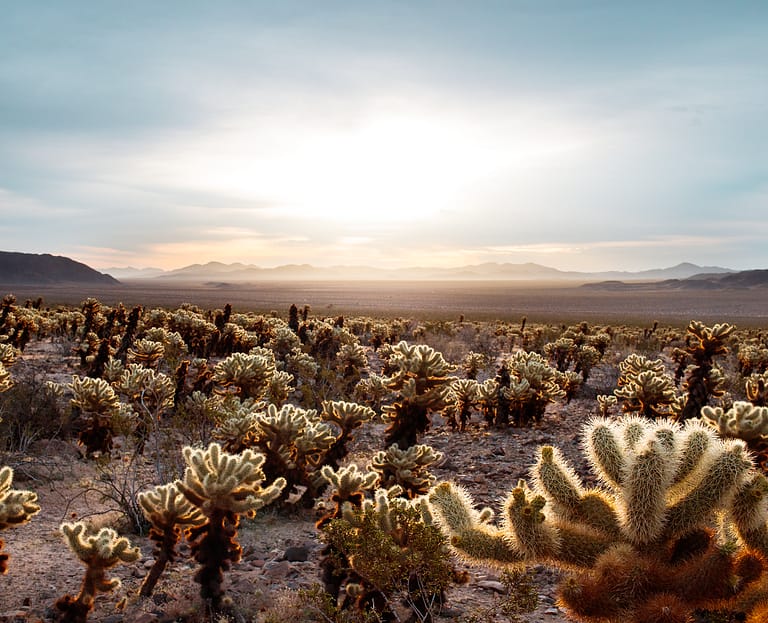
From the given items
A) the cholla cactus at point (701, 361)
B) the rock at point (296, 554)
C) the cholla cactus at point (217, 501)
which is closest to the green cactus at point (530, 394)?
the cholla cactus at point (701, 361)

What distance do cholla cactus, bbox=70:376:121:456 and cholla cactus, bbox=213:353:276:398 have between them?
1689mm

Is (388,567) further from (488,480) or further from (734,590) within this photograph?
(488,480)

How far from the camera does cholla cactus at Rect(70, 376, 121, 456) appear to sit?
830 centimetres

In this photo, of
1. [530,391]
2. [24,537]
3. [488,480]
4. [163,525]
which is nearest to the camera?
[163,525]

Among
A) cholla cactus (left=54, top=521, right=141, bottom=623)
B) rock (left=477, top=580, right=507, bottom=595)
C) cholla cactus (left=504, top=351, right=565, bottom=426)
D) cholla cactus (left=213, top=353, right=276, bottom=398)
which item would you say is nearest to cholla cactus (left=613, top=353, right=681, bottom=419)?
cholla cactus (left=504, top=351, right=565, bottom=426)

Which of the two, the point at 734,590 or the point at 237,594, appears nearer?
the point at 734,590

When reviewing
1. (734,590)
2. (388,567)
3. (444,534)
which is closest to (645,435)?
(734,590)

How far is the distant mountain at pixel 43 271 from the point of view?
4640 inches

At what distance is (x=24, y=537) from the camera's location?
570 centimetres

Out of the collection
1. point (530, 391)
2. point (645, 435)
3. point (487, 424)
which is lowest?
point (487, 424)

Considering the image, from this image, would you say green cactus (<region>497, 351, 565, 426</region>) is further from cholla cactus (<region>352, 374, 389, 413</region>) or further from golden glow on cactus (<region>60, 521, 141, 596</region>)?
golden glow on cactus (<region>60, 521, 141, 596</region>)

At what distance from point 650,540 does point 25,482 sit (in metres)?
7.43

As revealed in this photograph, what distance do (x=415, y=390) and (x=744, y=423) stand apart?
3525 millimetres

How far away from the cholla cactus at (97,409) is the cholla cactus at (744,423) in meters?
7.83
